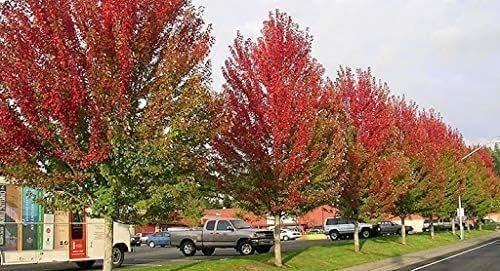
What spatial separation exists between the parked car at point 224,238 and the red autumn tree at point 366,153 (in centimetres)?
411

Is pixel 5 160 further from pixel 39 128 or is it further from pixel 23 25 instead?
pixel 23 25

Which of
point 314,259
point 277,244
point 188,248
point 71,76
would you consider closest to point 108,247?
point 71,76

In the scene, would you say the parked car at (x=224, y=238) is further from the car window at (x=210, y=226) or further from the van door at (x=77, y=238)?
the van door at (x=77, y=238)

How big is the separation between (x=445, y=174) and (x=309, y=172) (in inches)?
1038

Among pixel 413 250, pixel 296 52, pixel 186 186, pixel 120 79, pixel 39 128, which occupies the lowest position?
pixel 413 250

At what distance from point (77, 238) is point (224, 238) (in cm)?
1091

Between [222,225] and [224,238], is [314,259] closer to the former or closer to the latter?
[224,238]

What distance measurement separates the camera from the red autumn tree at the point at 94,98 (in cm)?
1249

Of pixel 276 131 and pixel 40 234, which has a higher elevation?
pixel 276 131

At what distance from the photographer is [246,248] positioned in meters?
31.8

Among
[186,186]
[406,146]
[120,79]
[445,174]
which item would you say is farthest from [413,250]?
[120,79]

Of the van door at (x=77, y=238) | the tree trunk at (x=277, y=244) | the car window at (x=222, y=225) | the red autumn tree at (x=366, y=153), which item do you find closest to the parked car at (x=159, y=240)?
the car window at (x=222, y=225)

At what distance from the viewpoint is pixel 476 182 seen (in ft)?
207

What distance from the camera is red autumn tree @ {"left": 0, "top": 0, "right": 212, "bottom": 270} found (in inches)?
492
